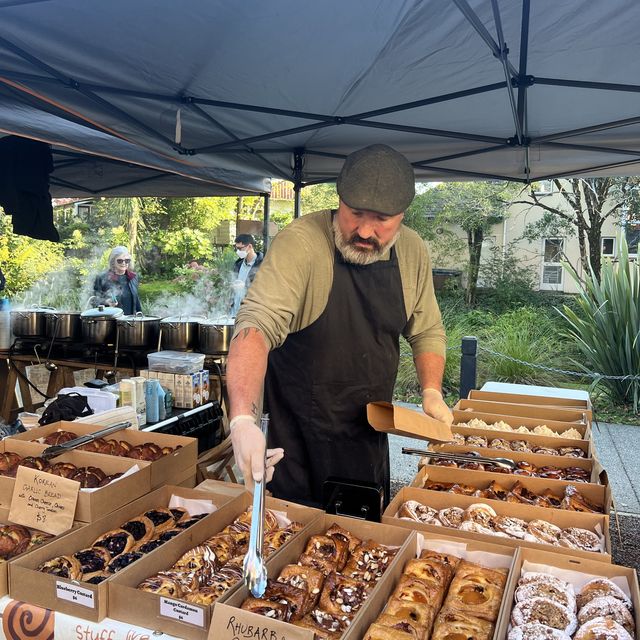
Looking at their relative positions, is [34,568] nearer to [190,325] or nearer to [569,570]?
[569,570]

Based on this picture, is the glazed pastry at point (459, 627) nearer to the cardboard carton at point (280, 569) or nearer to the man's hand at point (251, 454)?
the cardboard carton at point (280, 569)

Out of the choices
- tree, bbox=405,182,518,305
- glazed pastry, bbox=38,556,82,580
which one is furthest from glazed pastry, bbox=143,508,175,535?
tree, bbox=405,182,518,305

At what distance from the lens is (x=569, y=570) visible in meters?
1.59

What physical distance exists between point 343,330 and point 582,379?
309 inches

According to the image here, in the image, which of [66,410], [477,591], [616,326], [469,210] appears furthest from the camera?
[469,210]

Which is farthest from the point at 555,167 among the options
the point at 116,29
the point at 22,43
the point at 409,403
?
the point at 409,403

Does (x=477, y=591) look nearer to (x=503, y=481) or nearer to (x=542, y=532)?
(x=542, y=532)

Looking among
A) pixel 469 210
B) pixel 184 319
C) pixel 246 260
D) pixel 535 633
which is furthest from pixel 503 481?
pixel 469 210

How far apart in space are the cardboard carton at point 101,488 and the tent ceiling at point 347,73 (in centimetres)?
186

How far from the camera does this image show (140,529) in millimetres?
1794

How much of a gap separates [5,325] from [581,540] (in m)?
5.01

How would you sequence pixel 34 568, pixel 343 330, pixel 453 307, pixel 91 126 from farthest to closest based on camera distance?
pixel 453 307 < pixel 91 126 < pixel 343 330 < pixel 34 568

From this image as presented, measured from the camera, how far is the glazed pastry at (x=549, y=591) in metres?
1.46

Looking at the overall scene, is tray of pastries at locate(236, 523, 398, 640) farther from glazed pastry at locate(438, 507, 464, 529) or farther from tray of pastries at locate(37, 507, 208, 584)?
tray of pastries at locate(37, 507, 208, 584)
